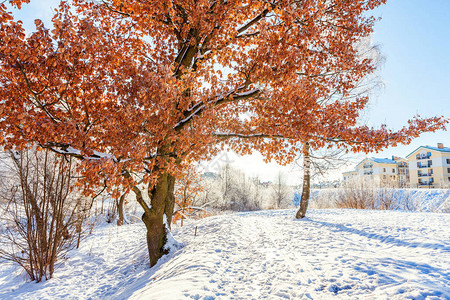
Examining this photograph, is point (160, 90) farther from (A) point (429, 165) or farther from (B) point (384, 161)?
(B) point (384, 161)

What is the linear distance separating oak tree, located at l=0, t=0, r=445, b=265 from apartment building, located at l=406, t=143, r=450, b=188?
5359cm

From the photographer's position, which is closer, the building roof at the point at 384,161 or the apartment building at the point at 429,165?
the apartment building at the point at 429,165

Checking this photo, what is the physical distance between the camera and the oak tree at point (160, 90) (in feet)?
14.6

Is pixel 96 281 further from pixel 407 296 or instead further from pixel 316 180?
pixel 316 180

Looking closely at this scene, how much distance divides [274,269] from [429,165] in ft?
206

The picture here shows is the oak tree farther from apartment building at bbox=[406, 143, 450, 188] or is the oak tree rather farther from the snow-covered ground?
apartment building at bbox=[406, 143, 450, 188]

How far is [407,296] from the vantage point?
295 centimetres

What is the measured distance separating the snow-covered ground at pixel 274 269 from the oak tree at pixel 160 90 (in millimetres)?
1666

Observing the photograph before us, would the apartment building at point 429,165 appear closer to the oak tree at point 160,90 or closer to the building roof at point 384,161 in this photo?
the building roof at point 384,161

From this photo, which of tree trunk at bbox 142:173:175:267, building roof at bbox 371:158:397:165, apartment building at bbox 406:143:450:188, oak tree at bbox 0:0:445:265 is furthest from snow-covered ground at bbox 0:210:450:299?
building roof at bbox 371:158:397:165

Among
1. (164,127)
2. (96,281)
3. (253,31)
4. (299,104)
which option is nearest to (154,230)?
(96,281)

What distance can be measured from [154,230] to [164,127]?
3.16 metres

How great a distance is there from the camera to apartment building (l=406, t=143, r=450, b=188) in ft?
157

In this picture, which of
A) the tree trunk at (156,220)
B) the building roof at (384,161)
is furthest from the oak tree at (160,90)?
the building roof at (384,161)
